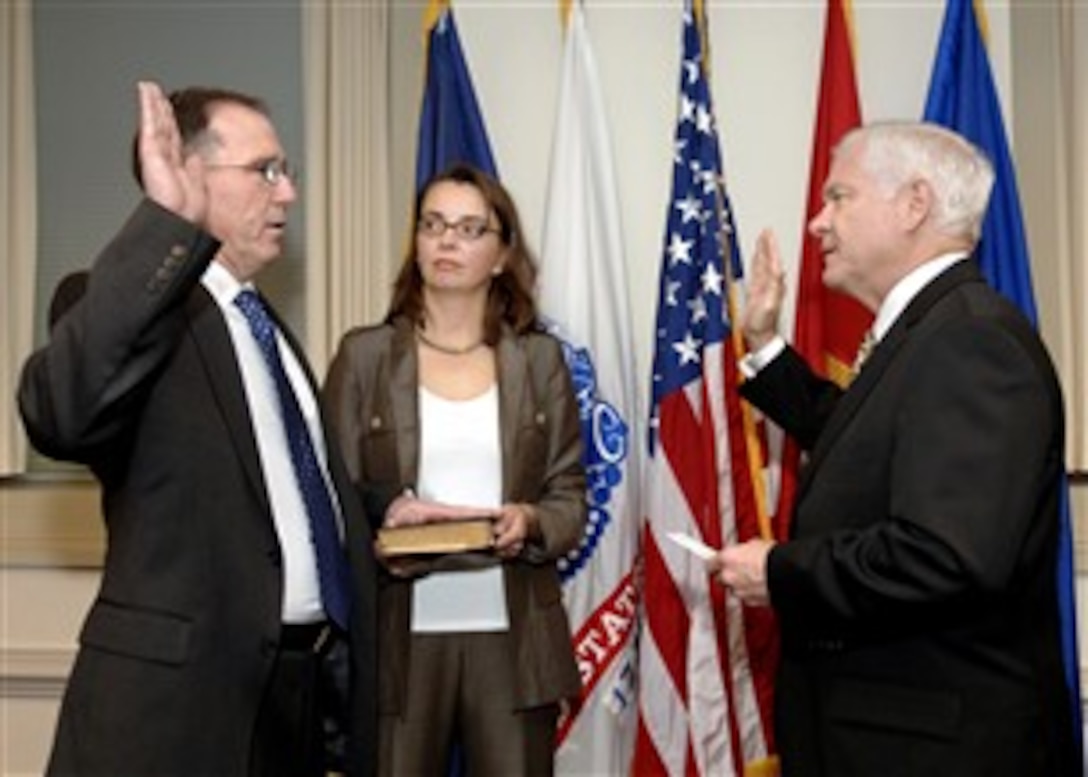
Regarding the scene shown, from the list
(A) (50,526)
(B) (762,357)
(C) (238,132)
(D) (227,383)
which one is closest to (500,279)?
(B) (762,357)

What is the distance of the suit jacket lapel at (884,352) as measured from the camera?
216 centimetres

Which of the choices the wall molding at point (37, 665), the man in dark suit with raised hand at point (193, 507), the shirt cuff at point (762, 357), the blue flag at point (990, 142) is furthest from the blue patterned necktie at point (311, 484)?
the wall molding at point (37, 665)

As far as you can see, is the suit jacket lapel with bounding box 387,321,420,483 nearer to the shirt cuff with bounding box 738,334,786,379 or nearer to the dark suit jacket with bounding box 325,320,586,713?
the dark suit jacket with bounding box 325,320,586,713

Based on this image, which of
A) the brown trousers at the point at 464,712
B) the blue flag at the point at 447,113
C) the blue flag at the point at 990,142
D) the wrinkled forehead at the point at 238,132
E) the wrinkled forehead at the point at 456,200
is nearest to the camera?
the wrinkled forehead at the point at 238,132

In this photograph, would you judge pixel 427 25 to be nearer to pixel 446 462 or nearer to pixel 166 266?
pixel 446 462

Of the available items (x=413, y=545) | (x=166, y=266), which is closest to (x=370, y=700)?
(x=413, y=545)

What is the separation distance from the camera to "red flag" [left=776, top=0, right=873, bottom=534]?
3.52 metres

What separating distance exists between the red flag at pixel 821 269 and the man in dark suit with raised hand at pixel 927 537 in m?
1.19

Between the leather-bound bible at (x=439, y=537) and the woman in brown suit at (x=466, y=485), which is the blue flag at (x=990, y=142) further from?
the leather-bound bible at (x=439, y=537)

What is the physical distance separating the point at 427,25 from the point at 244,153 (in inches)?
65.2

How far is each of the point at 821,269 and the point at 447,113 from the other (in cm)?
106

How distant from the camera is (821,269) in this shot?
11.6 ft

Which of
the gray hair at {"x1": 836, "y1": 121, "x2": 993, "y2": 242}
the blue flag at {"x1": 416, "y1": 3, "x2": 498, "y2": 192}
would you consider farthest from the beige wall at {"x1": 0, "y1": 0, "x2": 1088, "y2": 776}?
the gray hair at {"x1": 836, "y1": 121, "x2": 993, "y2": 242}

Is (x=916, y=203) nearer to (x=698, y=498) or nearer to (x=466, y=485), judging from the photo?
(x=466, y=485)
